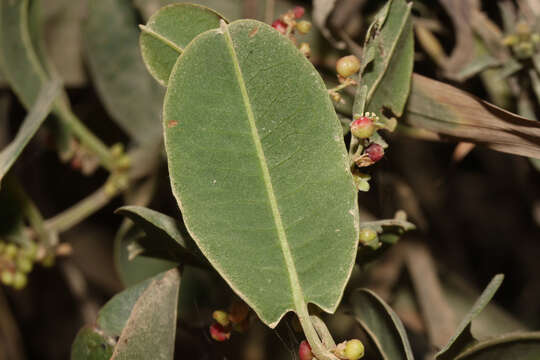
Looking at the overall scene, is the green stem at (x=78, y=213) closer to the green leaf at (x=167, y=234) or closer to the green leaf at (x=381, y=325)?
the green leaf at (x=167, y=234)

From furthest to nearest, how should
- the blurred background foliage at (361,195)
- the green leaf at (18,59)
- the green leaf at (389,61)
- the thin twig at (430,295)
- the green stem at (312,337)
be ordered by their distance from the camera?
1. the thin twig at (430,295)
2. the green leaf at (18,59)
3. the blurred background foliage at (361,195)
4. the green leaf at (389,61)
5. the green stem at (312,337)

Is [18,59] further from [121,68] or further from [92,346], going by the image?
[92,346]

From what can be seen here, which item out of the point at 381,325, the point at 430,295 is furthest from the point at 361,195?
the point at 381,325

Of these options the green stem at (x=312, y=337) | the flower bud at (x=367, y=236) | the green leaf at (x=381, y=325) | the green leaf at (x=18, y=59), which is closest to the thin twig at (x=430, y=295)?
the green leaf at (x=381, y=325)

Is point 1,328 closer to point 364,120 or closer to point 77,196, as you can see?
point 77,196

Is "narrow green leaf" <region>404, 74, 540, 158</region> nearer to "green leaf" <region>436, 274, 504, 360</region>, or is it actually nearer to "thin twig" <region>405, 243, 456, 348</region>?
"green leaf" <region>436, 274, 504, 360</region>
